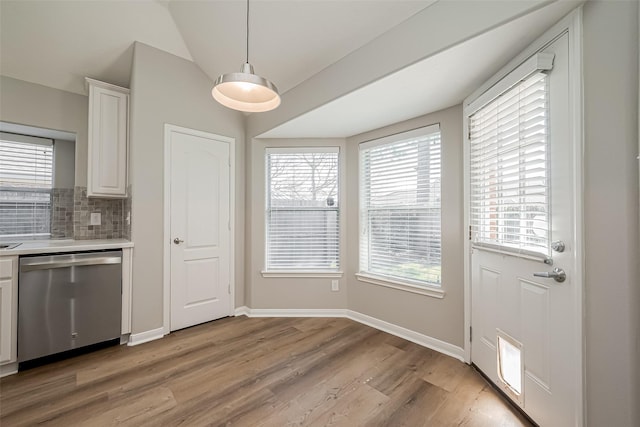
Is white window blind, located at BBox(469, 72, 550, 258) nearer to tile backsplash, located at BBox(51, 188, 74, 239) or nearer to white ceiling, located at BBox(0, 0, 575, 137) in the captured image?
white ceiling, located at BBox(0, 0, 575, 137)

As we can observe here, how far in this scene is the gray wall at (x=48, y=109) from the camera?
2.57 m

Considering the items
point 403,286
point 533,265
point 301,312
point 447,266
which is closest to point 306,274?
point 301,312

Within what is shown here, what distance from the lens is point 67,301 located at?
2.24 metres

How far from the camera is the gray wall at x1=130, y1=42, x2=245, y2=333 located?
2.59 m

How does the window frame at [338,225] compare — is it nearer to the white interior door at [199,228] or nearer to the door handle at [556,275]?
the white interior door at [199,228]

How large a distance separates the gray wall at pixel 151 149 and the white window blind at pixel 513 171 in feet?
9.38

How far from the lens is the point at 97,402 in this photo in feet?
5.65

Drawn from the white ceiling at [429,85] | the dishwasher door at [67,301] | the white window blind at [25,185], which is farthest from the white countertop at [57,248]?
the white ceiling at [429,85]

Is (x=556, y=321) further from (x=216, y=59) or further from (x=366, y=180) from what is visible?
(x=216, y=59)

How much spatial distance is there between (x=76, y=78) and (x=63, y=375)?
2.82 meters

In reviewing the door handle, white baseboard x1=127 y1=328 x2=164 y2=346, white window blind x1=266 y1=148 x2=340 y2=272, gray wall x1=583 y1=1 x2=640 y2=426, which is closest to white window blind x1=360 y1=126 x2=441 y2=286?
white window blind x1=266 y1=148 x2=340 y2=272

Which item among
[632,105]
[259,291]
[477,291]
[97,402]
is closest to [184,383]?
[97,402]

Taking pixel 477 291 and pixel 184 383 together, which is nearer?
pixel 184 383

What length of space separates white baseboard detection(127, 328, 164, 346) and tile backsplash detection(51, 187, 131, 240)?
1017 millimetres
